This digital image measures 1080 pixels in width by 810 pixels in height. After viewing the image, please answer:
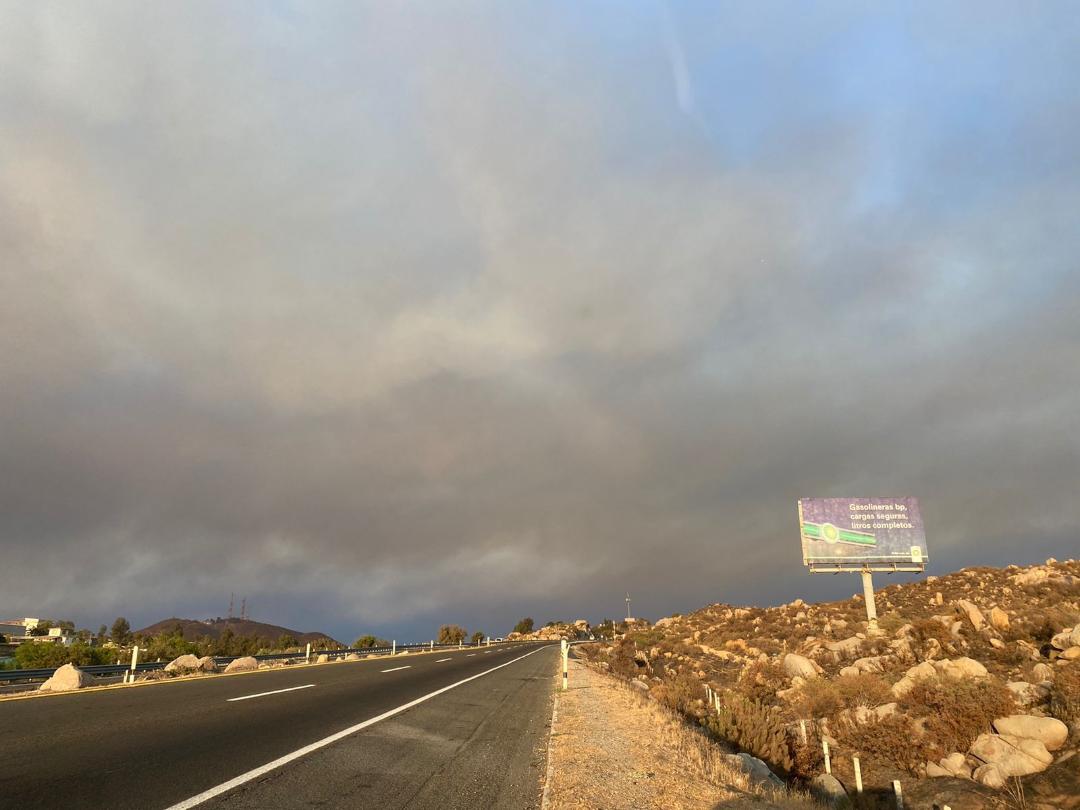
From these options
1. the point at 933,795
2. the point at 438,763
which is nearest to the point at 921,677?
the point at 933,795

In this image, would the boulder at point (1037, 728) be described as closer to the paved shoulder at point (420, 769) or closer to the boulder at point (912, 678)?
the boulder at point (912, 678)

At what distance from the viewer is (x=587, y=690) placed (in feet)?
73.8

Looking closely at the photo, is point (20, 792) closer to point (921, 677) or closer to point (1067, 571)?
point (921, 677)

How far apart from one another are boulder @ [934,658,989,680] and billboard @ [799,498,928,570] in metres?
25.0

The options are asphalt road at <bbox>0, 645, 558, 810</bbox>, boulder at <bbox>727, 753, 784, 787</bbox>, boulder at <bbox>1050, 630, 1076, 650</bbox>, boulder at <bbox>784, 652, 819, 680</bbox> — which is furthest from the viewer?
boulder at <bbox>784, 652, 819, 680</bbox>

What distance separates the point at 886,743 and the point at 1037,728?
4.55m

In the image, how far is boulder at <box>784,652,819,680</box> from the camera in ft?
97.8

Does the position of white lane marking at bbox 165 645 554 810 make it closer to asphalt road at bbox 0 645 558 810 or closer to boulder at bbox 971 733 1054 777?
asphalt road at bbox 0 645 558 810

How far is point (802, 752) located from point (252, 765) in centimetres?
1870

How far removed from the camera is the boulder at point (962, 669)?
71.5 feet

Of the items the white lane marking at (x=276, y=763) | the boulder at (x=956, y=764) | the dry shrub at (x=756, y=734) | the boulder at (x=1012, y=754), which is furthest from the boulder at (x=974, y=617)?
the white lane marking at (x=276, y=763)

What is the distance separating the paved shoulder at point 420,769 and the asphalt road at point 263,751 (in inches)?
1.0

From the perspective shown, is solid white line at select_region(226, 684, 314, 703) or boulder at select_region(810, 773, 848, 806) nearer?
solid white line at select_region(226, 684, 314, 703)

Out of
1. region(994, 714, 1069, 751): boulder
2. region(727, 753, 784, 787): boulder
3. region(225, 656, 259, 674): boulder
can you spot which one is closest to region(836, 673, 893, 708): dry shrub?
region(994, 714, 1069, 751): boulder
